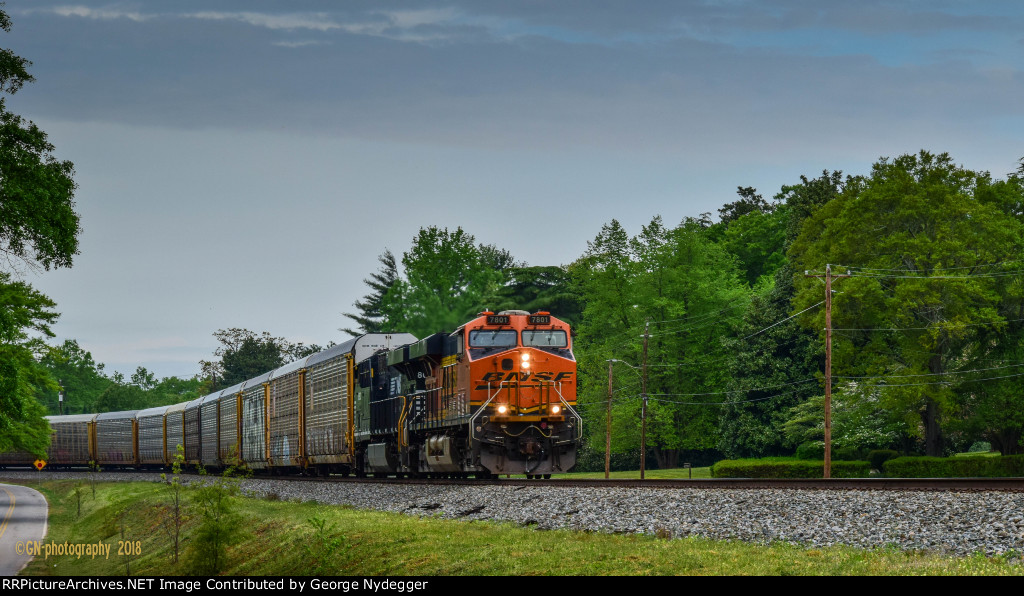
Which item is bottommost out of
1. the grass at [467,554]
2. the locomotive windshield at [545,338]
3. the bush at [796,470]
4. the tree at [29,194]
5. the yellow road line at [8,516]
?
the yellow road line at [8,516]

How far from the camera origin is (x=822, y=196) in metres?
69.0

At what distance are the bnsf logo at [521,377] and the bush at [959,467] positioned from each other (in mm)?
18286

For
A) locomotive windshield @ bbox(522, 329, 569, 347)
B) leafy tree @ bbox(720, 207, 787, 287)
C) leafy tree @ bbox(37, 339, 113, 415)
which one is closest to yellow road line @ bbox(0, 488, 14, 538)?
locomotive windshield @ bbox(522, 329, 569, 347)

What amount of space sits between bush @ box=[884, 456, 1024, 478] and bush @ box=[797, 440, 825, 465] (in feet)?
32.6

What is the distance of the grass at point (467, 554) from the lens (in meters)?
13.5

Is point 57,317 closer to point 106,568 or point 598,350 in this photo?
point 106,568

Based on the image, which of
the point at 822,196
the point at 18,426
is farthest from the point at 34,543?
the point at 822,196

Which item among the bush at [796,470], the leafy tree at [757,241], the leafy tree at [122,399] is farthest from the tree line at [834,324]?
the leafy tree at [122,399]

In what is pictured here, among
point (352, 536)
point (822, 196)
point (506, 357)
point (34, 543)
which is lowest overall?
point (34, 543)

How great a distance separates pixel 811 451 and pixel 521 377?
31.7m

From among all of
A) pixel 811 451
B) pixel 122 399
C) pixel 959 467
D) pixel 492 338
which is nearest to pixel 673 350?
pixel 811 451

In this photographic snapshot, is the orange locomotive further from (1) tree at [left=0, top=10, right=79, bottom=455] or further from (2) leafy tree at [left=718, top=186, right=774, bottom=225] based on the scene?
(2) leafy tree at [left=718, top=186, right=774, bottom=225]

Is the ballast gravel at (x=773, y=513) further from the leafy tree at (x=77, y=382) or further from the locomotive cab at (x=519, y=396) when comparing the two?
the leafy tree at (x=77, y=382)
